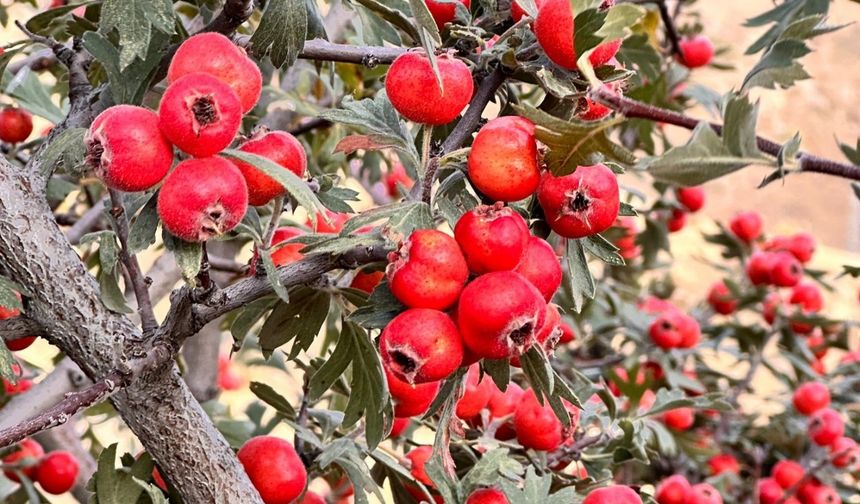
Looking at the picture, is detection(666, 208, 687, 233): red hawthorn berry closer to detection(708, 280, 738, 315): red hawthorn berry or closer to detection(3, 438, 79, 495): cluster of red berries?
detection(708, 280, 738, 315): red hawthorn berry

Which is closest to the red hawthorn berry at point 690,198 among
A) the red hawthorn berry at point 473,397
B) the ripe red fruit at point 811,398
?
the ripe red fruit at point 811,398

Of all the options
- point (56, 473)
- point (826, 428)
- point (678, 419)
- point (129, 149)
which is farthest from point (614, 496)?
point (826, 428)

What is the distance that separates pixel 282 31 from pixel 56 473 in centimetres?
77

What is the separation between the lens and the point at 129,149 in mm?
617

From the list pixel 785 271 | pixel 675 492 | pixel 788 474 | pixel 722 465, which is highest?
pixel 675 492

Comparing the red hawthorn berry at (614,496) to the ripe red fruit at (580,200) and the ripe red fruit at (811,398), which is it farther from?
the ripe red fruit at (811,398)

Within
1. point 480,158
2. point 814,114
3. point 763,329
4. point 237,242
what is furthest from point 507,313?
point 814,114

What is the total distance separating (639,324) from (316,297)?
4.07ft

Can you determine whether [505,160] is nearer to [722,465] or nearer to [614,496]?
[614,496]

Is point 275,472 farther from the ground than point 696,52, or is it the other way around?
point 275,472

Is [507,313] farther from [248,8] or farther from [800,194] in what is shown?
[800,194]

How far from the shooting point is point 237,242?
1.55 m

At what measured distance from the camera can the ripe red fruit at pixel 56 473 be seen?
1267 mm

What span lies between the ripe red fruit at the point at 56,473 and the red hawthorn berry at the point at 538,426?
2.06ft
